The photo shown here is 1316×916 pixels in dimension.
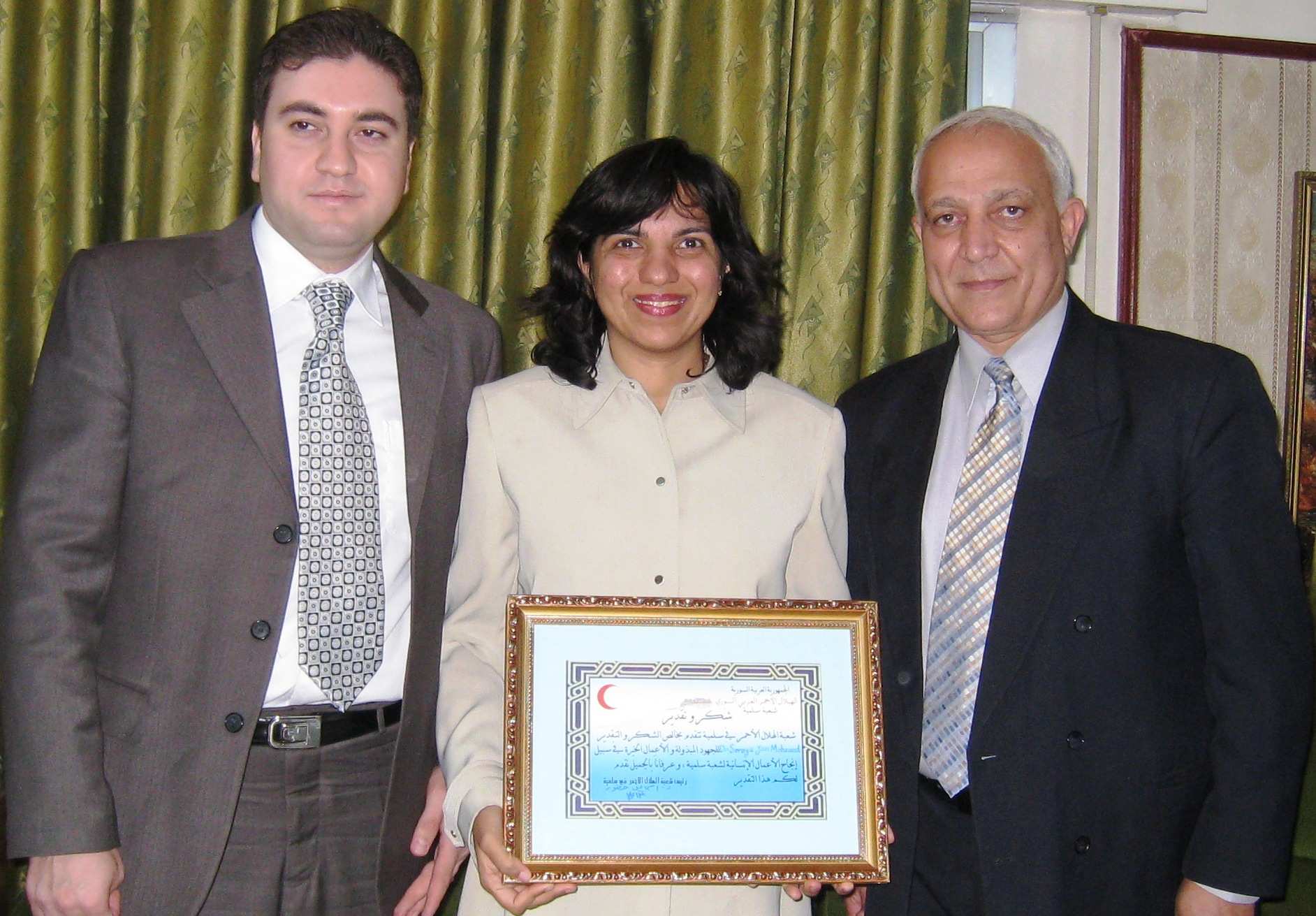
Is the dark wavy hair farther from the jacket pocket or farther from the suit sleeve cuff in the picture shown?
the suit sleeve cuff

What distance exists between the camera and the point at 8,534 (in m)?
1.72

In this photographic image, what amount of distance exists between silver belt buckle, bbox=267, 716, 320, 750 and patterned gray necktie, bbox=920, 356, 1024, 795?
1033 millimetres

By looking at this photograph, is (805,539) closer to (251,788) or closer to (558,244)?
(558,244)

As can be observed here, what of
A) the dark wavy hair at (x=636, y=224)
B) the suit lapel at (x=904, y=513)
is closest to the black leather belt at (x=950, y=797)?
the suit lapel at (x=904, y=513)

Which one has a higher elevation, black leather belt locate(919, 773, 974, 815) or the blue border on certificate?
the blue border on certificate

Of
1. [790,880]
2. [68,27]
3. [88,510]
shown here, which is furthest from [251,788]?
[68,27]

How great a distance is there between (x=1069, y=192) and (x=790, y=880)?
4.42 feet

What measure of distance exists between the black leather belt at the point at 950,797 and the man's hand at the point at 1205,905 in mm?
359

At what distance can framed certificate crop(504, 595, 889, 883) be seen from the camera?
1636mm

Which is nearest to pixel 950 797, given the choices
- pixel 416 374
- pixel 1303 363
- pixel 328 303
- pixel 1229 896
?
pixel 1229 896

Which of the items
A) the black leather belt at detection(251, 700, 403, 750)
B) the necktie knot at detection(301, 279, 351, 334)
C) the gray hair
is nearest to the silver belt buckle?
the black leather belt at detection(251, 700, 403, 750)

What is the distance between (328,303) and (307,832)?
2.96ft

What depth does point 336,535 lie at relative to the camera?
6.12 feet

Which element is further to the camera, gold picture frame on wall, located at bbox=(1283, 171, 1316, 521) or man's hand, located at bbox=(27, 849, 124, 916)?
gold picture frame on wall, located at bbox=(1283, 171, 1316, 521)
